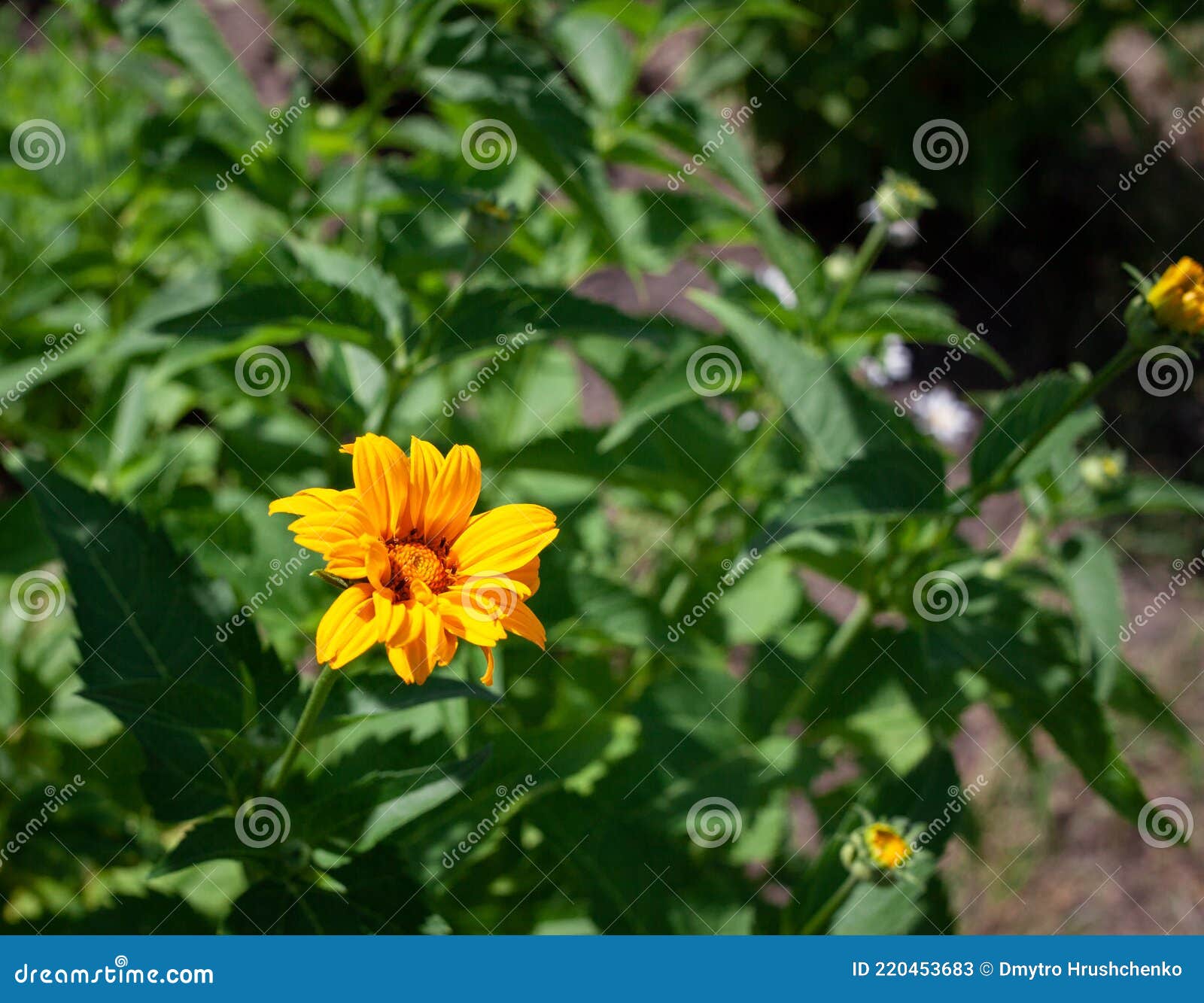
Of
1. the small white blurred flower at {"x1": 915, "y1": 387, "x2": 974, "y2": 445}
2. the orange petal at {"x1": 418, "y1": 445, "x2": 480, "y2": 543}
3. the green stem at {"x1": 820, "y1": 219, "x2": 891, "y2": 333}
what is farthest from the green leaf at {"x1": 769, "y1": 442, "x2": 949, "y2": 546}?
the small white blurred flower at {"x1": 915, "y1": 387, "x2": 974, "y2": 445}

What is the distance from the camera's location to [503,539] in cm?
116

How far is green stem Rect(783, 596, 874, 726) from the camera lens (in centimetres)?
191

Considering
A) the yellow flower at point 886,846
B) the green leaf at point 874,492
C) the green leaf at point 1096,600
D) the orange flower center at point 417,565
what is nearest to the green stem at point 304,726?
the orange flower center at point 417,565

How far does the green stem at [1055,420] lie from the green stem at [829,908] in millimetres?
626

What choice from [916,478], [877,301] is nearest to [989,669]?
[916,478]

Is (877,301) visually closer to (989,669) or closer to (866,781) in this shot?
(989,669)

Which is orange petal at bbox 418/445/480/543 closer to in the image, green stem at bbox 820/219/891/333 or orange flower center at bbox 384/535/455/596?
orange flower center at bbox 384/535/455/596

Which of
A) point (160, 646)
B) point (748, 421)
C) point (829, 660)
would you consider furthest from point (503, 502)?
point (160, 646)

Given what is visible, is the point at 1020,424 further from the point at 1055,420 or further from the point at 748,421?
the point at 748,421

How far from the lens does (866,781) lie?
209 cm

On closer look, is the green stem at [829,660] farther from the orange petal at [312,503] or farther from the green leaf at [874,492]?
the orange petal at [312,503]

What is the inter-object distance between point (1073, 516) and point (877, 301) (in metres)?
0.58

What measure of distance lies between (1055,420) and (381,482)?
1001mm

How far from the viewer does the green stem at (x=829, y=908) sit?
1551mm
